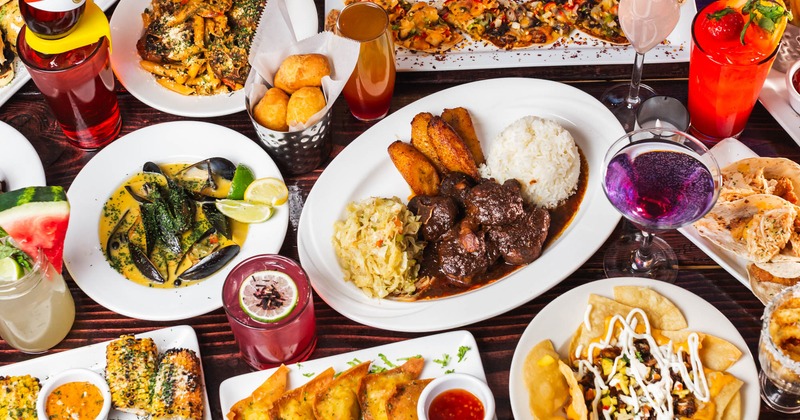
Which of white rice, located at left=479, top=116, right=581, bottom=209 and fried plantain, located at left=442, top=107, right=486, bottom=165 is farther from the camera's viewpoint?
fried plantain, located at left=442, top=107, right=486, bottom=165

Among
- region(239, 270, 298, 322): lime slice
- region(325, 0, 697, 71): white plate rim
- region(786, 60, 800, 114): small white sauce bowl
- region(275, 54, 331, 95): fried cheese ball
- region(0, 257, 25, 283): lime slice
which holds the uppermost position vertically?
region(275, 54, 331, 95): fried cheese ball

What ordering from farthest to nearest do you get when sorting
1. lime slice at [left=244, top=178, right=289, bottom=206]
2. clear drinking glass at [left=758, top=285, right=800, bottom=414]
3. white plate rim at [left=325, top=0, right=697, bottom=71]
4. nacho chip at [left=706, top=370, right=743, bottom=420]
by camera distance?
white plate rim at [left=325, top=0, right=697, bottom=71] → lime slice at [left=244, top=178, right=289, bottom=206] → nacho chip at [left=706, top=370, right=743, bottom=420] → clear drinking glass at [left=758, top=285, right=800, bottom=414]

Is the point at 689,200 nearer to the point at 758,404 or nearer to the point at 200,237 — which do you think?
the point at 758,404

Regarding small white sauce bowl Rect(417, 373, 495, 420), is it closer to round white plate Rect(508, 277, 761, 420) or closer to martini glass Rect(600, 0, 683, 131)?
round white plate Rect(508, 277, 761, 420)

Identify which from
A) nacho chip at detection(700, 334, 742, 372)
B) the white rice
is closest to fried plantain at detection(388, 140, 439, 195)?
the white rice

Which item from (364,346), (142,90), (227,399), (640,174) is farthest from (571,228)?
(142,90)

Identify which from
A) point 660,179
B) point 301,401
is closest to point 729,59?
point 660,179

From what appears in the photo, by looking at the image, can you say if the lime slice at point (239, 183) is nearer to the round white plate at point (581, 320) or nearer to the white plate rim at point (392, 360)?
the white plate rim at point (392, 360)

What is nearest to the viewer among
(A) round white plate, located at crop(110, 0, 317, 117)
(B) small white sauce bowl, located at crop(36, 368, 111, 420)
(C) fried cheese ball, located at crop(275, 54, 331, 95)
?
(B) small white sauce bowl, located at crop(36, 368, 111, 420)

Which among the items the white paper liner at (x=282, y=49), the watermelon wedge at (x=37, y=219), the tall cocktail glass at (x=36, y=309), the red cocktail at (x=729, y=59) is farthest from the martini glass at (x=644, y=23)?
the tall cocktail glass at (x=36, y=309)
